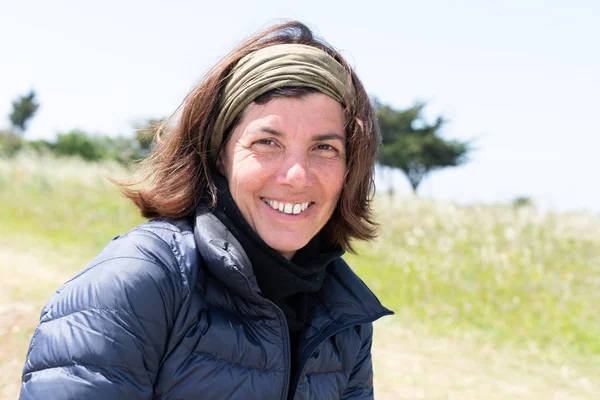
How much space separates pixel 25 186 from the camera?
13.9 metres

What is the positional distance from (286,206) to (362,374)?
0.82 metres

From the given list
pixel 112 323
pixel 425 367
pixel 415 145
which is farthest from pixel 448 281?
pixel 415 145

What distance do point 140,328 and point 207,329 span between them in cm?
23

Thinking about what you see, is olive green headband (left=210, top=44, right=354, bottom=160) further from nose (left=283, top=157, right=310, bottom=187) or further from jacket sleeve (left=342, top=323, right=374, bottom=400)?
jacket sleeve (left=342, top=323, right=374, bottom=400)

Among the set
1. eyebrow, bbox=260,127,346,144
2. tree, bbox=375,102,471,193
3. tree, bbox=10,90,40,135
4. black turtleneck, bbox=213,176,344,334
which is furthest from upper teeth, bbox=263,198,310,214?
tree, bbox=10,90,40,135

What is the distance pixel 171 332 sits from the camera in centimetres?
180

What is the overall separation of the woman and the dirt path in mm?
3010

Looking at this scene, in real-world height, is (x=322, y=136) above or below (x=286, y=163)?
above

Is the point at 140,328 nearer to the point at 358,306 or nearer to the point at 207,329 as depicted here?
the point at 207,329

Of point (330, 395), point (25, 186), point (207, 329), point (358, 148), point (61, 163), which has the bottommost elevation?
point (330, 395)

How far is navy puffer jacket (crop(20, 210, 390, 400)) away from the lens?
1.64m

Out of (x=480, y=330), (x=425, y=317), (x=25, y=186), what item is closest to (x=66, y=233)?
(x=25, y=186)

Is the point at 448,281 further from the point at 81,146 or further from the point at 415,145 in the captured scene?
the point at 81,146

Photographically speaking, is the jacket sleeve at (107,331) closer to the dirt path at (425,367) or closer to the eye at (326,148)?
the eye at (326,148)
